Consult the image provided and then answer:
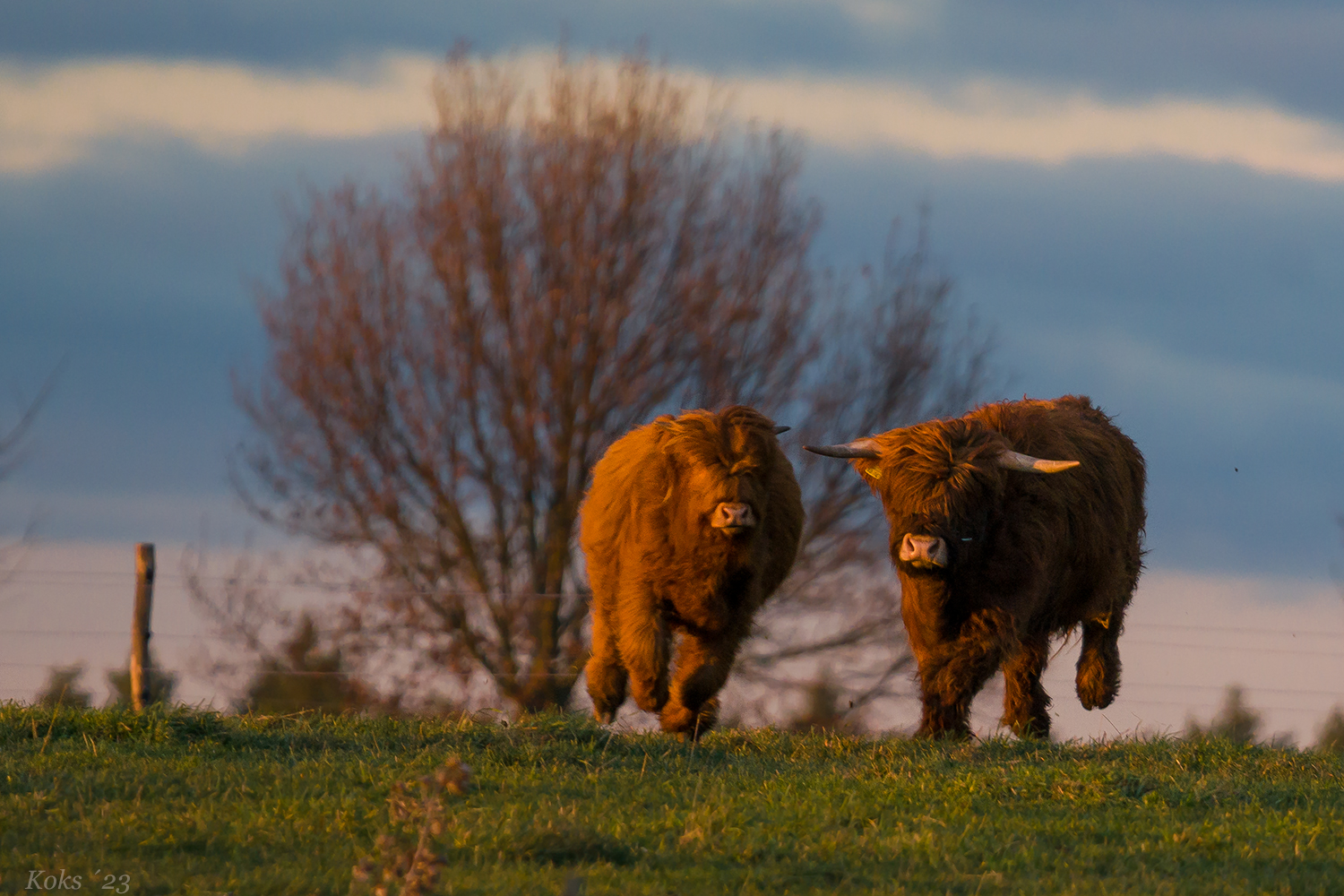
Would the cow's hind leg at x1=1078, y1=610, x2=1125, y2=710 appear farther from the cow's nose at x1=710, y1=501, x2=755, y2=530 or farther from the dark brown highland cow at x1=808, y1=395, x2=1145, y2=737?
the cow's nose at x1=710, y1=501, x2=755, y2=530

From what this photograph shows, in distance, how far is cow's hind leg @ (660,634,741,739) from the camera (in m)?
9.14

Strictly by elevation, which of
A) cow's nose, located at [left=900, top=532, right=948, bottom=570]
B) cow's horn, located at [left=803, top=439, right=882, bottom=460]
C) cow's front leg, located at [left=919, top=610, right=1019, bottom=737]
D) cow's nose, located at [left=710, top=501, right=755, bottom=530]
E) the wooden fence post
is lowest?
the wooden fence post

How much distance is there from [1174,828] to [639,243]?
11.8 metres

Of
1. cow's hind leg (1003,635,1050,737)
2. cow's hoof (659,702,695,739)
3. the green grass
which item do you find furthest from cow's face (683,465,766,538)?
cow's hind leg (1003,635,1050,737)

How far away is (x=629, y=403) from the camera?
16.7 m

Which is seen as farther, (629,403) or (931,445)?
(629,403)

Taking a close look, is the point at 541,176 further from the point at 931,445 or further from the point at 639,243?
the point at 931,445

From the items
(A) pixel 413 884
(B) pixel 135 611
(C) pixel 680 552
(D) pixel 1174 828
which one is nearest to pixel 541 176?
(B) pixel 135 611

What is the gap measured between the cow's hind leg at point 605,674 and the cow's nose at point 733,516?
69.3 inches

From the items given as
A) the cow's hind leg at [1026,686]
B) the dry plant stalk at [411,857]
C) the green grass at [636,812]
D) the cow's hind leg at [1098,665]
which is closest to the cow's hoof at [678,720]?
the green grass at [636,812]

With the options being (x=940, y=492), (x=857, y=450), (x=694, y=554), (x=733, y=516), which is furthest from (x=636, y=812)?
(x=857, y=450)

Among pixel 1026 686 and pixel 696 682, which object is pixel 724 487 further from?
pixel 1026 686

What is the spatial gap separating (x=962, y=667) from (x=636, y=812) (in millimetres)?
3722

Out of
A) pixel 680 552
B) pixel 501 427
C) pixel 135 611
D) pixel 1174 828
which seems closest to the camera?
pixel 1174 828
